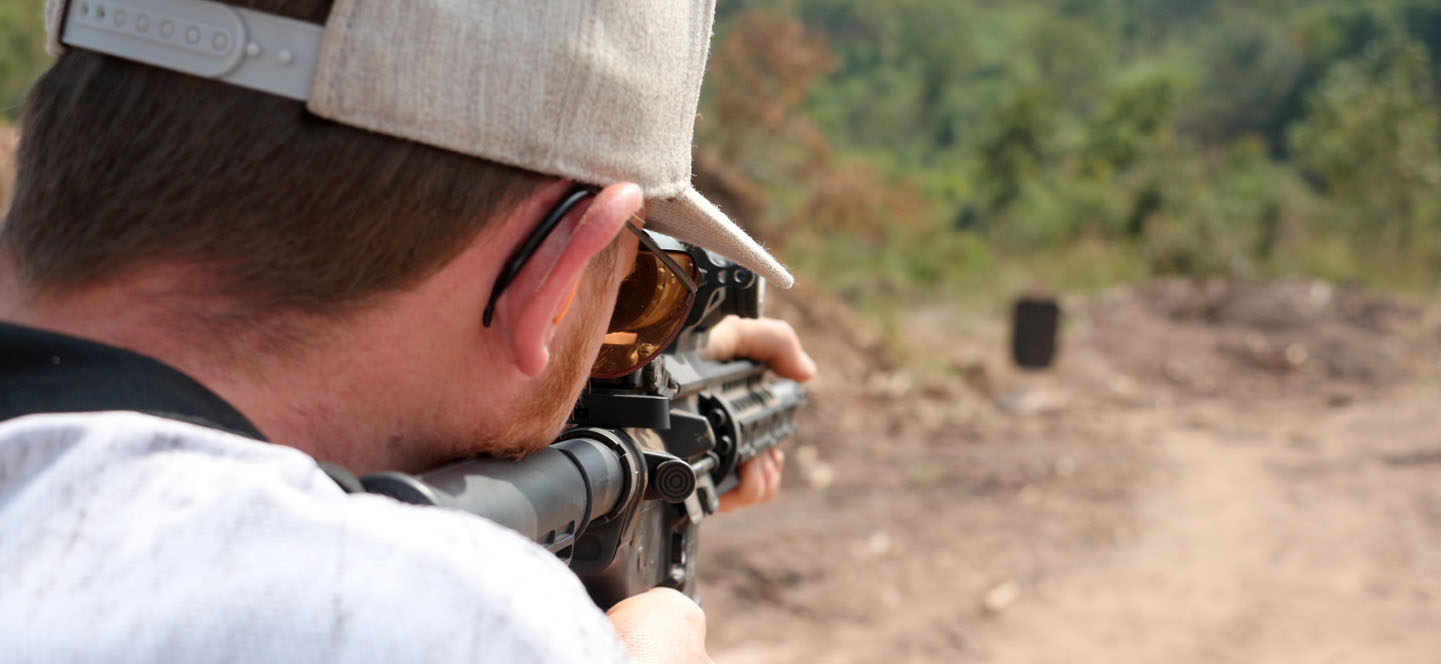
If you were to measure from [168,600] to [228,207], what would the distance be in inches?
12.4

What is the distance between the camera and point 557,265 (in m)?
1.00

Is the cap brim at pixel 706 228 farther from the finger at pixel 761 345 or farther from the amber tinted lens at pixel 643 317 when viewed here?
the finger at pixel 761 345

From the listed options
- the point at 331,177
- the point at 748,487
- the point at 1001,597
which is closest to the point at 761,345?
the point at 748,487

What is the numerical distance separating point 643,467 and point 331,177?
27.5 inches

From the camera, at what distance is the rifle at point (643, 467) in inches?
45.4

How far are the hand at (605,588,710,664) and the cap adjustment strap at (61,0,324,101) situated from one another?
1.89 feet

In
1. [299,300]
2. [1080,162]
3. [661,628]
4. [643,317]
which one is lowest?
[1080,162]

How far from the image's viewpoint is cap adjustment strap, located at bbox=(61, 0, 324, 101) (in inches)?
35.0

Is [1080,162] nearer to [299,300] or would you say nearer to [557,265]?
[557,265]

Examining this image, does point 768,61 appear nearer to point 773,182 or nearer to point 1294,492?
point 773,182

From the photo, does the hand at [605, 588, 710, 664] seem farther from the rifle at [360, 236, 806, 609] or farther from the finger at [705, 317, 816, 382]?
the finger at [705, 317, 816, 382]

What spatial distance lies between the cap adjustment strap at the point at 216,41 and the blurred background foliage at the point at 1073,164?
63 cm

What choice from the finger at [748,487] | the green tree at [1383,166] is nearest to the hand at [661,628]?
the finger at [748,487]

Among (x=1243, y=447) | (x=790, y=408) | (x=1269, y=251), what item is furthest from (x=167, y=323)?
(x=1269, y=251)
